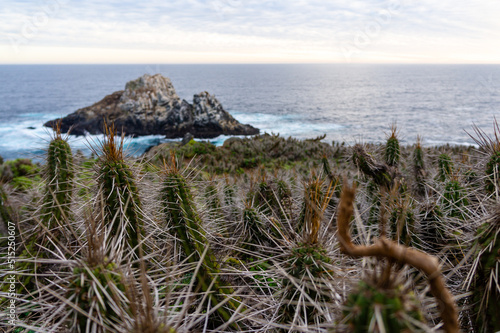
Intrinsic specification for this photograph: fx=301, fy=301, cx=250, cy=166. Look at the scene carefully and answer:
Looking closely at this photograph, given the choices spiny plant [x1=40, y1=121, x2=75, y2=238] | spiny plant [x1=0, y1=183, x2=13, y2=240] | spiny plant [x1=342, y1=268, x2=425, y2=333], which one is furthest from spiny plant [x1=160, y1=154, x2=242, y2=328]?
spiny plant [x1=0, y1=183, x2=13, y2=240]

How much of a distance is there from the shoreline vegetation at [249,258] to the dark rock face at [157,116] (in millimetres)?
31293

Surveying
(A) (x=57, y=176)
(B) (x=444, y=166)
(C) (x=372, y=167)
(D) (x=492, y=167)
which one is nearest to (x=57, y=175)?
(A) (x=57, y=176)

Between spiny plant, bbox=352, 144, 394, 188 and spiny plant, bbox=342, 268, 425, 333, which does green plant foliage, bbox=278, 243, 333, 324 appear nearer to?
spiny plant, bbox=342, 268, 425, 333

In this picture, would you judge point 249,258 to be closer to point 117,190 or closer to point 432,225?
point 117,190

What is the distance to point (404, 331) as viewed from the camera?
3.22 feet

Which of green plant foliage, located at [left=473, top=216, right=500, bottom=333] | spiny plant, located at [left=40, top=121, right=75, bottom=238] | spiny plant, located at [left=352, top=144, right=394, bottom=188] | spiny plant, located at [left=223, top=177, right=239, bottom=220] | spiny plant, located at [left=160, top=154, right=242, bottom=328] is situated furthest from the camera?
spiny plant, located at [left=223, top=177, right=239, bottom=220]

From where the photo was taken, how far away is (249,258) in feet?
12.6

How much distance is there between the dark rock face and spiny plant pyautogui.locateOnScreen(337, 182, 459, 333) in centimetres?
3542

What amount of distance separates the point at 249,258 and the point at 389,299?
116 inches

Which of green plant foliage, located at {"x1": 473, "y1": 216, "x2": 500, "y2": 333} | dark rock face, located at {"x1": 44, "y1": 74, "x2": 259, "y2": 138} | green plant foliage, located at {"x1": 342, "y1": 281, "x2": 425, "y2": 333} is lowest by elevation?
dark rock face, located at {"x1": 44, "y1": 74, "x2": 259, "y2": 138}

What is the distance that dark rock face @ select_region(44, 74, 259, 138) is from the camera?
36500 millimetres

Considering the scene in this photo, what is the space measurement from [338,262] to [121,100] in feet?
137

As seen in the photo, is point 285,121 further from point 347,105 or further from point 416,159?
point 416,159

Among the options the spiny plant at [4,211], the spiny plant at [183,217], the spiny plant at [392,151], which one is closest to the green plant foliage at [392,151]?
the spiny plant at [392,151]
